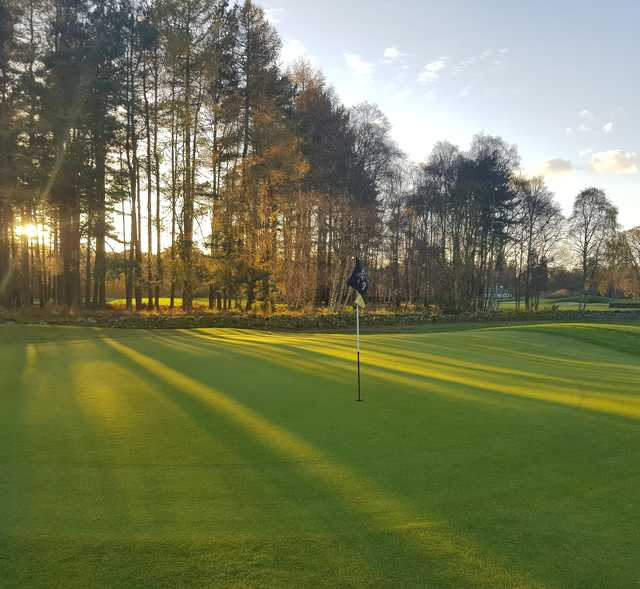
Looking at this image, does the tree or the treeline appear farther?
the tree

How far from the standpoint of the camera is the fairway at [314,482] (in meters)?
→ 3.05

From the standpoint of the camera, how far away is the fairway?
305cm

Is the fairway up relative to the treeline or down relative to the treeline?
down

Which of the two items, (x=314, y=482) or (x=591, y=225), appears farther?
(x=591, y=225)

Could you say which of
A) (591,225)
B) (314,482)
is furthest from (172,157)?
(591,225)

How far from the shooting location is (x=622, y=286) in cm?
5294

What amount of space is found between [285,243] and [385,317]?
25.9ft

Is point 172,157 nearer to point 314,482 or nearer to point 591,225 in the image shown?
point 314,482

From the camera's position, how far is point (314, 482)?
14.2 ft

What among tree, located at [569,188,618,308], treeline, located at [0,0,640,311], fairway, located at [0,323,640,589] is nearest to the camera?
fairway, located at [0,323,640,589]

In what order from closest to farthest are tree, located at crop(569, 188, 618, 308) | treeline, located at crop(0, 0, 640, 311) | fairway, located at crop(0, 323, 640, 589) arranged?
fairway, located at crop(0, 323, 640, 589) → treeline, located at crop(0, 0, 640, 311) → tree, located at crop(569, 188, 618, 308)

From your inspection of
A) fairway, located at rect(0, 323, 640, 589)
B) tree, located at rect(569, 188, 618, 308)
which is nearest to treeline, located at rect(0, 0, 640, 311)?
fairway, located at rect(0, 323, 640, 589)

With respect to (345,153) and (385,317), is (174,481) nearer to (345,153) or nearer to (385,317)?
(385,317)

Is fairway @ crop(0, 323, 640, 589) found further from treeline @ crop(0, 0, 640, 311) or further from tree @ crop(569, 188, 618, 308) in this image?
tree @ crop(569, 188, 618, 308)
